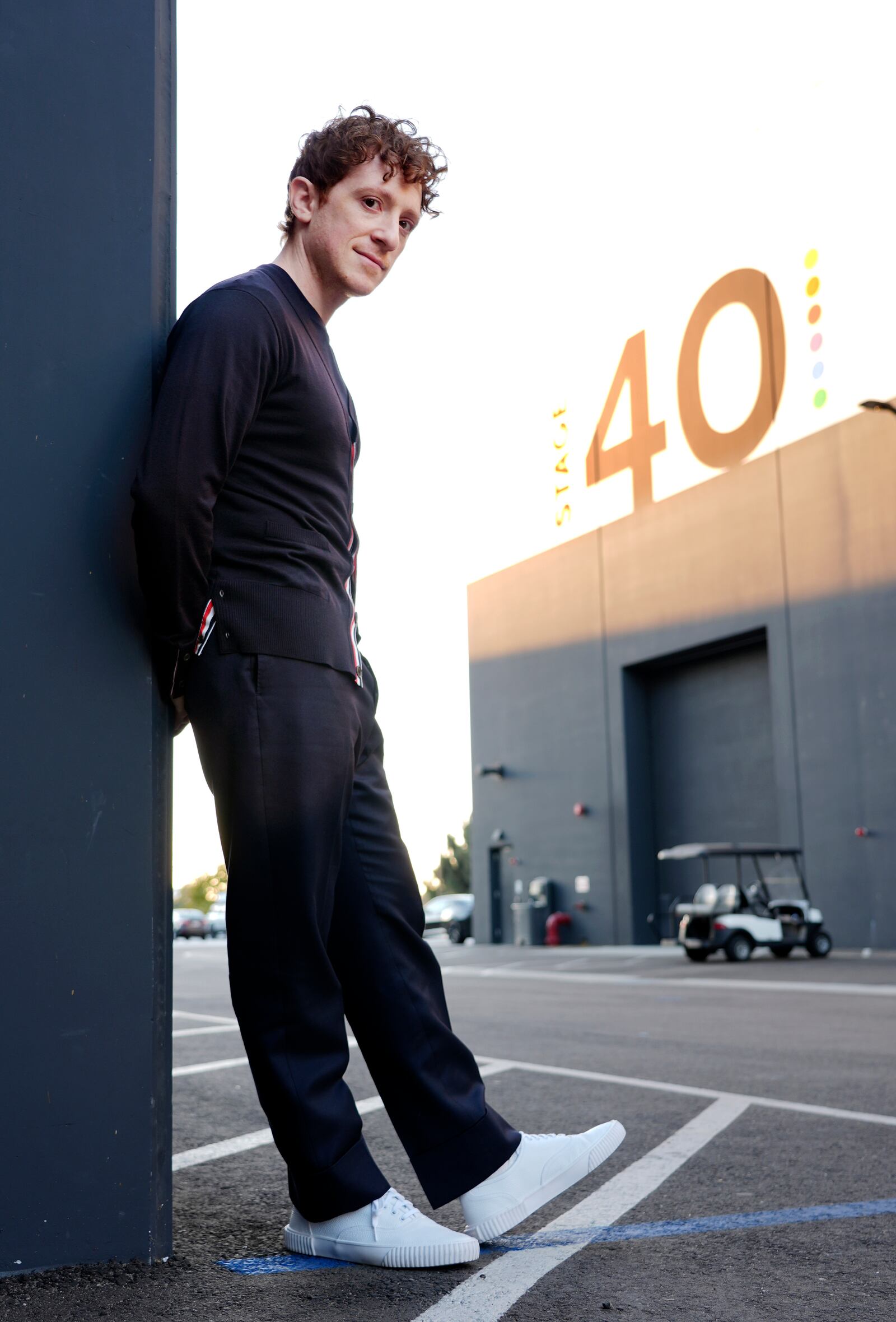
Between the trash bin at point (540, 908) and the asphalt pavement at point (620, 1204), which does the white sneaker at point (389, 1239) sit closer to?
the asphalt pavement at point (620, 1204)

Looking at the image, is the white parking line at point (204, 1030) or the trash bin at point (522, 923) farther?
the trash bin at point (522, 923)

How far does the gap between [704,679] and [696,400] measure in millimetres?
5492

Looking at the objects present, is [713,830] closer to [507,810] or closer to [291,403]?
[507,810]

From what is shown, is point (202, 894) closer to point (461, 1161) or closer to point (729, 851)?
point (729, 851)

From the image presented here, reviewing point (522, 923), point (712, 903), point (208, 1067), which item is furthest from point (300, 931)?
point (522, 923)

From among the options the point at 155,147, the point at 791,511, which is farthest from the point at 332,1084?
the point at 791,511

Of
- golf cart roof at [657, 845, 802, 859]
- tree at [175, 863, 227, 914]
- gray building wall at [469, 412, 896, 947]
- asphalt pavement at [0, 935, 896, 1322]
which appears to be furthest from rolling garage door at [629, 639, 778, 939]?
tree at [175, 863, 227, 914]

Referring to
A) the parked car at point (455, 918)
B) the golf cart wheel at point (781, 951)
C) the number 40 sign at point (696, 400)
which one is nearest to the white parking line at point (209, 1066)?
the golf cart wheel at point (781, 951)

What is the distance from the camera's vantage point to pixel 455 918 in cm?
3512

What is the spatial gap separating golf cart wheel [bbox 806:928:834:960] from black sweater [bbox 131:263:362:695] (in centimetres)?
1731

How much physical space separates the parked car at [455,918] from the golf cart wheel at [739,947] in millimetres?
16655

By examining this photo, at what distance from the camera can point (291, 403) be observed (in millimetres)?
2176

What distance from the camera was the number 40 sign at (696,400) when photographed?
76.1ft

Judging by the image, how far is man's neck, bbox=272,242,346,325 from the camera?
2.35 metres
